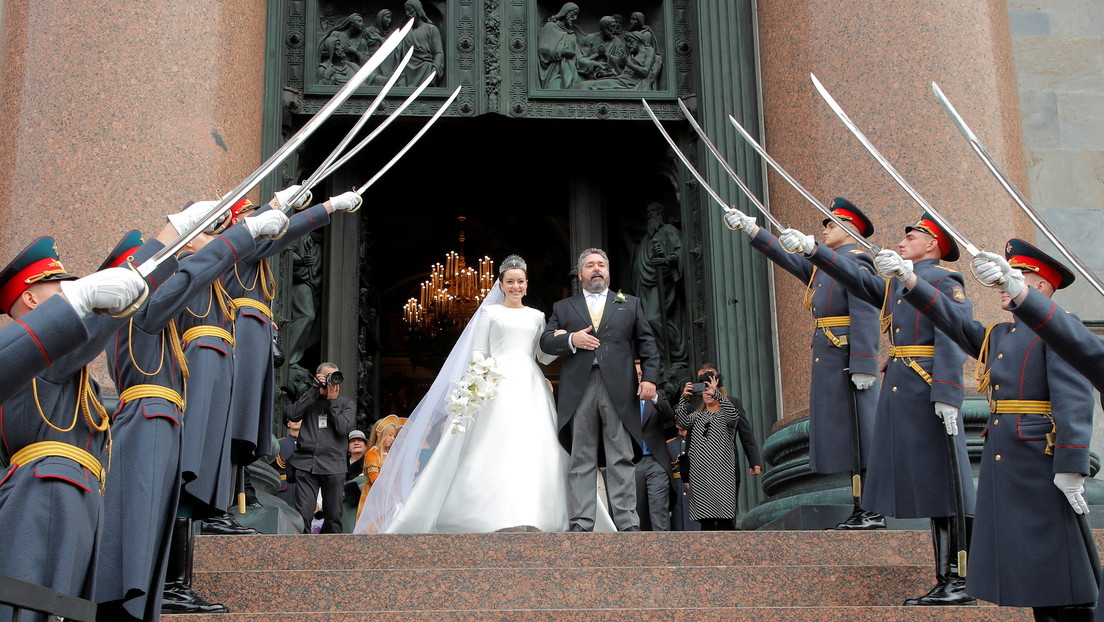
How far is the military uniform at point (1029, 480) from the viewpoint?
6023mm

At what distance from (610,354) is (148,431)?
163 inches

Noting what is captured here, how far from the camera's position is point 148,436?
241 inches

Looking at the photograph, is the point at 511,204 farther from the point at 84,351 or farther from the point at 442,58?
the point at 84,351

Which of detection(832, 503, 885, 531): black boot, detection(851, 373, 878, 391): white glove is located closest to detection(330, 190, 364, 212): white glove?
detection(851, 373, 878, 391): white glove

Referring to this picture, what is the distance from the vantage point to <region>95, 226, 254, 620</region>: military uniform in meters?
5.71

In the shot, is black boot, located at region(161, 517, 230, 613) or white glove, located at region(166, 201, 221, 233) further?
black boot, located at region(161, 517, 230, 613)

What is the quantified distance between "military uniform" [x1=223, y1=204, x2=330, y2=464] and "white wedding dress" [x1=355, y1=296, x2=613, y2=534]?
1759mm

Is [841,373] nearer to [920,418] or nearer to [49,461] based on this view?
[920,418]

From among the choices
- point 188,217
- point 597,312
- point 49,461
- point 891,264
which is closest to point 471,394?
point 597,312

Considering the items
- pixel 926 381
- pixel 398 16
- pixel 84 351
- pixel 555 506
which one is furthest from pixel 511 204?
pixel 84 351

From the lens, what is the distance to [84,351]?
187 inches

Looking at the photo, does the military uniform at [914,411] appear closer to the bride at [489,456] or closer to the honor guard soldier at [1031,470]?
the honor guard soldier at [1031,470]

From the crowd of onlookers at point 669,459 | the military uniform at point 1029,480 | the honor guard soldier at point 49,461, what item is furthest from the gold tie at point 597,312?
the honor guard soldier at point 49,461

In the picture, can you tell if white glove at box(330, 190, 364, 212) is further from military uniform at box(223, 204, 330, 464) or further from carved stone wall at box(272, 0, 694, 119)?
carved stone wall at box(272, 0, 694, 119)
